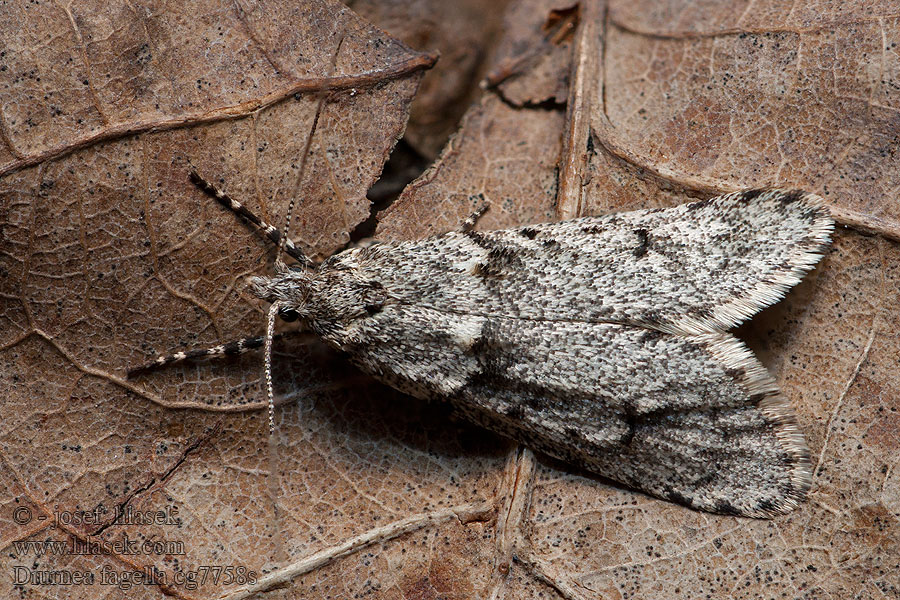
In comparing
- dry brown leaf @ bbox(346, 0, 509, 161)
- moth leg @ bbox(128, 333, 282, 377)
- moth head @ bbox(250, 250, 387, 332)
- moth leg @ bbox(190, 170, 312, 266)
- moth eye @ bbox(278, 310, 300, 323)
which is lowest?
moth leg @ bbox(128, 333, 282, 377)

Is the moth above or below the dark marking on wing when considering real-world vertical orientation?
below

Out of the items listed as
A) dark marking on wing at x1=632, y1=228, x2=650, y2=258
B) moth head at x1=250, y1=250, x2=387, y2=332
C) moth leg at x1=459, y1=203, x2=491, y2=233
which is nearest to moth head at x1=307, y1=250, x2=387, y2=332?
moth head at x1=250, y1=250, x2=387, y2=332

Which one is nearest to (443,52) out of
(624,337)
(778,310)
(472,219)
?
(472,219)

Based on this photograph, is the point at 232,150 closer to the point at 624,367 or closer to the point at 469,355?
the point at 469,355

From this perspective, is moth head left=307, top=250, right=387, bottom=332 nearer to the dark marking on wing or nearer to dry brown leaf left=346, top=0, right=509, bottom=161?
the dark marking on wing

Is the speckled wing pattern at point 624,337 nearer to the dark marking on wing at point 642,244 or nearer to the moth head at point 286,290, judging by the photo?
the dark marking on wing at point 642,244

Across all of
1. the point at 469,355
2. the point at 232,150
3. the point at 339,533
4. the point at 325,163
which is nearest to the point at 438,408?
the point at 469,355

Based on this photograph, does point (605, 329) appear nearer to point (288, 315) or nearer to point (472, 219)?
point (472, 219)
